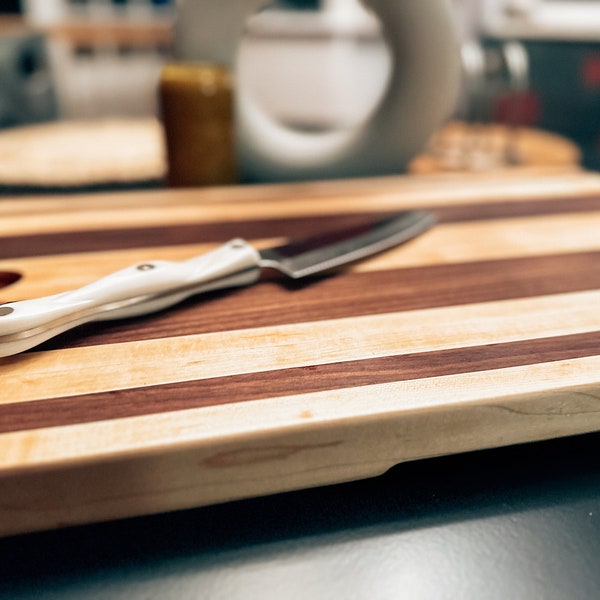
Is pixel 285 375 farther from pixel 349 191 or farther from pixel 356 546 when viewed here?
pixel 349 191

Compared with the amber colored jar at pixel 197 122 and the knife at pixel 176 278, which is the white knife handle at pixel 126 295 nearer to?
the knife at pixel 176 278

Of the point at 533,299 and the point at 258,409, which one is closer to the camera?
the point at 258,409

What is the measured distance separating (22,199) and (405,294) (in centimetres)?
52

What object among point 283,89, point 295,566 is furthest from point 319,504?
point 283,89

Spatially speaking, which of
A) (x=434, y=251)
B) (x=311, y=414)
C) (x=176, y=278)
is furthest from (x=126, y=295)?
(x=434, y=251)

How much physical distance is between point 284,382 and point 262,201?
42cm

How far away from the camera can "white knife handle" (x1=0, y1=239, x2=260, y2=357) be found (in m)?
0.39

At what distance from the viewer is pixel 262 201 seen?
76 centimetres

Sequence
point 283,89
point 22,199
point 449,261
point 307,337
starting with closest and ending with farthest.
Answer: point 307,337
point 449,261
point 22,199
point 283,89

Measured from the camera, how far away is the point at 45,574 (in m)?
0.33

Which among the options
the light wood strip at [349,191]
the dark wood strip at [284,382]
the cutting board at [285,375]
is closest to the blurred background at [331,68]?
the light wood strip at [349,191]

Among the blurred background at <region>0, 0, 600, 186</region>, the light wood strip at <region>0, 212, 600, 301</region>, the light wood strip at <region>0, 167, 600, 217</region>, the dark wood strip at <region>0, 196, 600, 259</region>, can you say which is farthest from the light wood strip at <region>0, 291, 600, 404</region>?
the blurred background at <region>0, 0, 600, 186</region>

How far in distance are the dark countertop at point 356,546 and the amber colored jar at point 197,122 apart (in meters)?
0.52

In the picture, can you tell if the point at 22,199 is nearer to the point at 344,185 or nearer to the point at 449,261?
the point at 344,185
